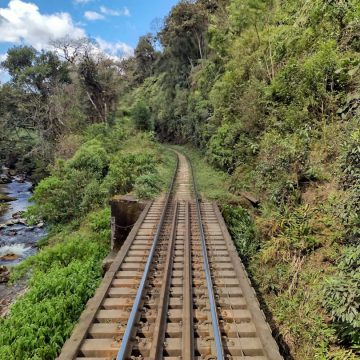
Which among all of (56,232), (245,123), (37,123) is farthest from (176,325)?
(37,123)

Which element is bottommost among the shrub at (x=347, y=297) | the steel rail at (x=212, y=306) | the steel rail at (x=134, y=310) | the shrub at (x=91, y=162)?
the steel rail at (x=212, y=306)

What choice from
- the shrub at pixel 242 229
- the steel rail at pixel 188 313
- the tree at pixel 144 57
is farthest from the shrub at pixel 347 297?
the tree at pixel 144 57

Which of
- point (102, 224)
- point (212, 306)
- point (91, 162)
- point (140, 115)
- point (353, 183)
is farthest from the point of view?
point (140, 115)

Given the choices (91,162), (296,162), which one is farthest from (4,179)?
(296,162)

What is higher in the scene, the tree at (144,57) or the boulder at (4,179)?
the tree at (144,57)

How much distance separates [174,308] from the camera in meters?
6.36

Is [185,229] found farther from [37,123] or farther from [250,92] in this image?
[37,123]

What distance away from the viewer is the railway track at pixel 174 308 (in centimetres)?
515

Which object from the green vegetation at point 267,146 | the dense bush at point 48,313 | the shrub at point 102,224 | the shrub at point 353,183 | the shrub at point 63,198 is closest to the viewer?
the shrub at point 353,183

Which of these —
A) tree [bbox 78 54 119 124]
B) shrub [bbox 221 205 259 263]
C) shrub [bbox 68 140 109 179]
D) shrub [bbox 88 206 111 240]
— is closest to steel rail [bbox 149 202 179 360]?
shrub [bbox 221 205 259 263]

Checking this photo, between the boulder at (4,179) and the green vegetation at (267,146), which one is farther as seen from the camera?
the boulder at (4,179)

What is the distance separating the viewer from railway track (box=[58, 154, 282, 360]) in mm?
5152

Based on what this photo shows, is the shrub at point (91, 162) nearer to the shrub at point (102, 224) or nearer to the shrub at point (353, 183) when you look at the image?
the shrub at point (102, 224)

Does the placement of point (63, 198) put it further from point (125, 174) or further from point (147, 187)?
point (147, 187)
